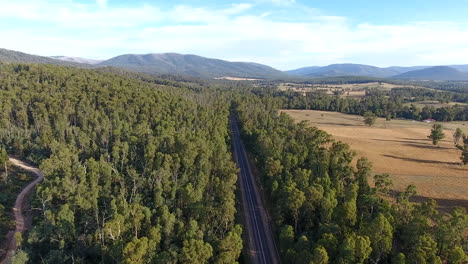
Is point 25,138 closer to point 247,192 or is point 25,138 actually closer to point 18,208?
point 18,208

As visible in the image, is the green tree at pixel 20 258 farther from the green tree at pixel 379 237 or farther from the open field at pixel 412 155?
the open field at pixel 412 155

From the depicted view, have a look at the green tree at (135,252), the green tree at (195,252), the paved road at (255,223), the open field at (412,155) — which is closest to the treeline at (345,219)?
the paved road at (255,223)

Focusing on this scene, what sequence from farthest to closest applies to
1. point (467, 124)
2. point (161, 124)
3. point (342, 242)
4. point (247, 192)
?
point (467, 124), point (161, 124), point (247, 192), point (342, 242)

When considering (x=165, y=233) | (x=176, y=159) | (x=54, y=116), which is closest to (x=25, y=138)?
(x=54, y=116)

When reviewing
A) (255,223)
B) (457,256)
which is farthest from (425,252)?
(255,223)

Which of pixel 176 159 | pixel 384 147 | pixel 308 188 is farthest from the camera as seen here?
pixel 384 147

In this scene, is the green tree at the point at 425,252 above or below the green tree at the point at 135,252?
above
